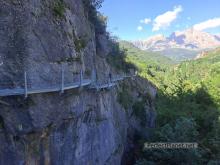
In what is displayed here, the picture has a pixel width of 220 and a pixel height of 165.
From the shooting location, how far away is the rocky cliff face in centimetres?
1236

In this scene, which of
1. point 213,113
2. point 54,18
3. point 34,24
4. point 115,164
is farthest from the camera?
point 213,113

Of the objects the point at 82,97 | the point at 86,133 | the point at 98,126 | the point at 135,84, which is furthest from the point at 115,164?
the point at 135,84

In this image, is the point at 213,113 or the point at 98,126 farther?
the point at 213,113

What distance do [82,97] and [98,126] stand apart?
415cm

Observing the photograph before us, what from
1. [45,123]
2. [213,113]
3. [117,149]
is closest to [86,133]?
[45,123]

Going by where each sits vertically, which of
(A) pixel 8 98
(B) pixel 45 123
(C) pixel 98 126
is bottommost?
(C) pixel 98 126

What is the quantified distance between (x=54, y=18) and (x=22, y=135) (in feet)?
19.4

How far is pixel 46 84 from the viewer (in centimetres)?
1398

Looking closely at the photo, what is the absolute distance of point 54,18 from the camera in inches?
609

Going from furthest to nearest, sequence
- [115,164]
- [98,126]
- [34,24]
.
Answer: [115,164] < [98,126] < [34,24]

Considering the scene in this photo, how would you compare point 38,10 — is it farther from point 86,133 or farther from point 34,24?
point 86,133

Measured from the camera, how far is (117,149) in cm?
2691

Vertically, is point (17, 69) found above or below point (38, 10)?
below

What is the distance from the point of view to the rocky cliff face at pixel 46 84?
1236 cm
